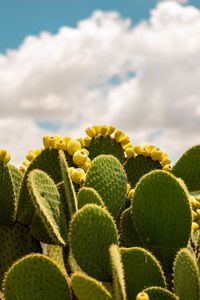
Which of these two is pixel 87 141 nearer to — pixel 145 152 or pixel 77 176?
pixel 145 152

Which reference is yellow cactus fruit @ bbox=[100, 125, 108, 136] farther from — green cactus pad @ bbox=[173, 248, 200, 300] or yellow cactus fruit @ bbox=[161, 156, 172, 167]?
green cactus pad @ bbox=[173, 248, 200, 300]

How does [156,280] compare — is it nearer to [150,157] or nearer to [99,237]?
[99,237]

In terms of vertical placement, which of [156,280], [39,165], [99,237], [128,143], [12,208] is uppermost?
[128,143]

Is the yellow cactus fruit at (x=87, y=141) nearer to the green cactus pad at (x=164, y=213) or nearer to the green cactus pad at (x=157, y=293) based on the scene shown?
the green cactus pad at (x=164, y=213)

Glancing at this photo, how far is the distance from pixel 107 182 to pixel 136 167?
19.4 inches

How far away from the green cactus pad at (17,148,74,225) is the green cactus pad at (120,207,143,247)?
192 millimetres

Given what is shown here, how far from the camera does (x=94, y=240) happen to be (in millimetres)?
948

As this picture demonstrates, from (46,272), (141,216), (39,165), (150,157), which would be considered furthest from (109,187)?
(150,157)

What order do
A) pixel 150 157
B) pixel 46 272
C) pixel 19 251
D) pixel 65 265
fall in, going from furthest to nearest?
pixel 150 157, pixel 19 251, pixel 65 265, pixel 46 272

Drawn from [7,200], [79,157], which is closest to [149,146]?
[79,157]

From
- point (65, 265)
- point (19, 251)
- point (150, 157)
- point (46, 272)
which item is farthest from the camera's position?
point (150, 157)

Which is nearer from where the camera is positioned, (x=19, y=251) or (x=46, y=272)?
(x=46, y=272)

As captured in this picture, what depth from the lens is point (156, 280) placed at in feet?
3.30

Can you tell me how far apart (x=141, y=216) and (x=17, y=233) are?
40 centimetres
